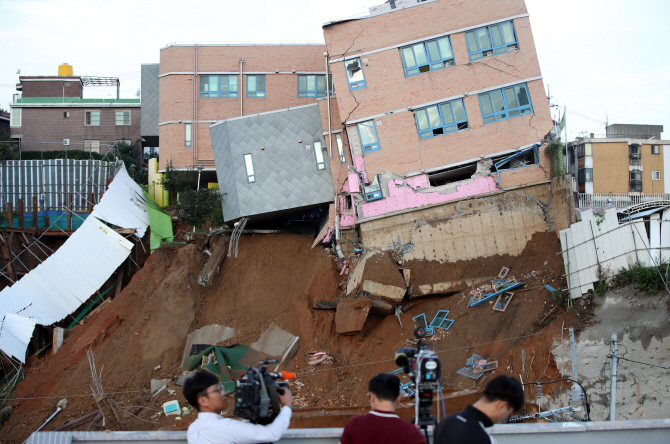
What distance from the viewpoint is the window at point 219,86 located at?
2589 centimetres

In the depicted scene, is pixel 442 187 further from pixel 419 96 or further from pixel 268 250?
pixel 268 250

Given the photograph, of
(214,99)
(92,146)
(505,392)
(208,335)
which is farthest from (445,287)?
(92,146)

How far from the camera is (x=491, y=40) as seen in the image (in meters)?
18.2

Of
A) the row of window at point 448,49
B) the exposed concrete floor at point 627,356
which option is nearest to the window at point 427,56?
the row of window at point 448,49

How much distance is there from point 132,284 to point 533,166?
15.6 meters

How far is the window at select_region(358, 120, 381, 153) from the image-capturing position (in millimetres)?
18312

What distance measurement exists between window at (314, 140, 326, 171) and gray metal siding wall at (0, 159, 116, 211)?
14565 mm

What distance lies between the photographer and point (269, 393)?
4324 mm

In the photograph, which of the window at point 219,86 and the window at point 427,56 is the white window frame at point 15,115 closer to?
the window at point 219,86

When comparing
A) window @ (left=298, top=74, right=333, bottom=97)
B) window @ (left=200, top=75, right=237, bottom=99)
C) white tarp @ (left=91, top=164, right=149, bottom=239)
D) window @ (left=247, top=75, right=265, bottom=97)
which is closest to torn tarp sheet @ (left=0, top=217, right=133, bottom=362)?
white tarp @ (left=91, top=164, right=149, bottom=239)

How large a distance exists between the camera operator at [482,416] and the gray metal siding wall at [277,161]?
1593 cm

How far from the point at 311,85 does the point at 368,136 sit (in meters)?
8.76

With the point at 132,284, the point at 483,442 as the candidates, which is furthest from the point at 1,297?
the point at 483,442

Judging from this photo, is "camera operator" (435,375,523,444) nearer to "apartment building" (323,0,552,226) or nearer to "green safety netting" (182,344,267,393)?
"green safety netting" (182,344,267,393)
